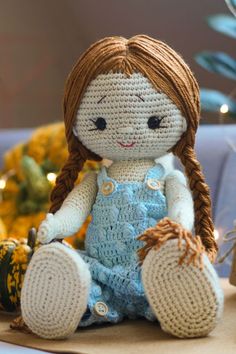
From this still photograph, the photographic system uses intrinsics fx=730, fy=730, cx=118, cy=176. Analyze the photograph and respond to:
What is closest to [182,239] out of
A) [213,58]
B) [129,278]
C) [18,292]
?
[129,278]

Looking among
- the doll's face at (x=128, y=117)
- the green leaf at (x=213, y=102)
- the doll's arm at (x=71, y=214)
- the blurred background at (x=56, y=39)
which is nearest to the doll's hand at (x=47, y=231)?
the doll's arm at (x=71, y=214)

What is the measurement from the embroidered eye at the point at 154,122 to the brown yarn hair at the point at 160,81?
1.1 inches

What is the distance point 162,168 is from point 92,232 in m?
0.11

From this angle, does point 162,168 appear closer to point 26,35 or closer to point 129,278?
point 129,278

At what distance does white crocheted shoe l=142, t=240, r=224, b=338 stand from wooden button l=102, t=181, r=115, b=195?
0.44ft

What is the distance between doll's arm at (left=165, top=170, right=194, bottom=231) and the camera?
73 cm

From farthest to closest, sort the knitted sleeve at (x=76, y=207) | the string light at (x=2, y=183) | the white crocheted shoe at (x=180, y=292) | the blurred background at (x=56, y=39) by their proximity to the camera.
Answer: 1. the blurred background at (x=56, y=39)
2. the string light at (x=2, y=183)
3. the knitted sleeve at (x=76, y=207)
4. the white crocheted shoe at (x=180, y=292)

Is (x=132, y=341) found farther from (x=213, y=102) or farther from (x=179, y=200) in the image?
(x=213, y=102)

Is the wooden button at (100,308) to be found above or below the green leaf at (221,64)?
below

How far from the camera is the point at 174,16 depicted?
6.50ft

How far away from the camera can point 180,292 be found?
2.22 ft

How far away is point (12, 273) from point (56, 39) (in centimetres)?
154

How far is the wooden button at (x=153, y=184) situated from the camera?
79 centimetres

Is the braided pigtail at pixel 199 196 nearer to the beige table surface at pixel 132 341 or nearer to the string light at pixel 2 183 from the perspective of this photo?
the beige table surface at pixel 132 341
